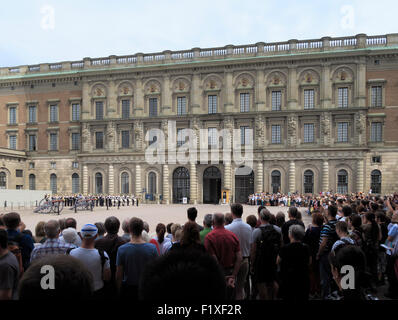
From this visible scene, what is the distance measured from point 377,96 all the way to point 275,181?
15170 mm

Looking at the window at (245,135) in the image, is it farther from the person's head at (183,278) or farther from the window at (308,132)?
the person's head at (183,278)

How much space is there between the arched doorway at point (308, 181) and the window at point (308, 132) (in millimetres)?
3787

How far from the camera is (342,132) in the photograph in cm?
3850

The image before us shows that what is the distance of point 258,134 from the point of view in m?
40.2

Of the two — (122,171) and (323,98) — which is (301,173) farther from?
(122,171)

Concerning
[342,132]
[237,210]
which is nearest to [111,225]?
[237,210]

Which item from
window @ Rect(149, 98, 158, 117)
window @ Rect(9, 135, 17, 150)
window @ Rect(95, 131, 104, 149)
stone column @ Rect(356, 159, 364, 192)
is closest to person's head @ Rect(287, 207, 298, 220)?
stone column @ Rect(356, 159, 364, 192)

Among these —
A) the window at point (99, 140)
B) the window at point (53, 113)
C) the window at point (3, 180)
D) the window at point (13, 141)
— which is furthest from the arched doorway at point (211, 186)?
the window at point (13, 141)

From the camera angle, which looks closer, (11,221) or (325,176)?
(11,221)

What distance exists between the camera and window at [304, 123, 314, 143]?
129ft

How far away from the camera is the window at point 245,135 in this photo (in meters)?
40.7

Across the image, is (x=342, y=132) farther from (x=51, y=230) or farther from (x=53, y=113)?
(x=53, y=113)

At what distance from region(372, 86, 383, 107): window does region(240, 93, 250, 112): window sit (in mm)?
14357

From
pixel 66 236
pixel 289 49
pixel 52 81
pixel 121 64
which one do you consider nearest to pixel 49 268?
pixel 66 236
